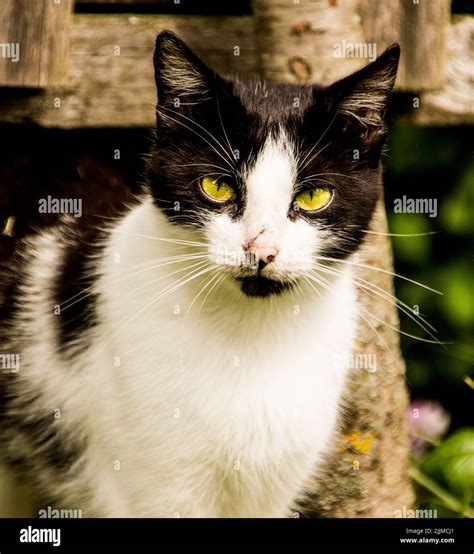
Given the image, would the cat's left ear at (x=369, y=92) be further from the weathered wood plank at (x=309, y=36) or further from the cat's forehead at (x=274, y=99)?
the weathered wood plank at (x=309, y=36)

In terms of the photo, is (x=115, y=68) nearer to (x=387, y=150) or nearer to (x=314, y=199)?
(x=387, y=150)

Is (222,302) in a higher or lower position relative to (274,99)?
lower

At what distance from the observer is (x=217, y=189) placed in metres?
1.81

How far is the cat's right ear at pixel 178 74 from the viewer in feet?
5.88

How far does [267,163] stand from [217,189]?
130mm

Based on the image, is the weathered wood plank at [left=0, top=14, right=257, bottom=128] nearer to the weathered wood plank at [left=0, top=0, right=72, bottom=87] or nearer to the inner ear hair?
the weathered wood plank at [left=0, top=0, right=72, bottom=87]

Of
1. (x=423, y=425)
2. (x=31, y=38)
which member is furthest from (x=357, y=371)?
(x=31, y=38)

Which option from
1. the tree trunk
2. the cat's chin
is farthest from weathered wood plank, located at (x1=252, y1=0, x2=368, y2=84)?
the cat's chin

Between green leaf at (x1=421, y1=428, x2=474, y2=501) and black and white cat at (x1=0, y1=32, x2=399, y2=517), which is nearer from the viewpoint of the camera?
black and white cat at (x1=0, y1=32, x2=399, y2=517)

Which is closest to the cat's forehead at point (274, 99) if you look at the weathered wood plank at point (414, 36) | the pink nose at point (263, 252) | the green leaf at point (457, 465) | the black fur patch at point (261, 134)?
the black fur patch at point (261, 134)

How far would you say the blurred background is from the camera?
2.46m

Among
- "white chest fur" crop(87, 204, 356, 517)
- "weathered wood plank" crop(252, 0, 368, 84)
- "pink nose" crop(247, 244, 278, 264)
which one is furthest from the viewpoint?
"weathered wood plank" crop(252, 0, 368, 84)

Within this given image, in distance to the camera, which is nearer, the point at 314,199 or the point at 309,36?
the point at 314,199

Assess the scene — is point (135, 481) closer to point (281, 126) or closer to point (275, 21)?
point (281, 126)
